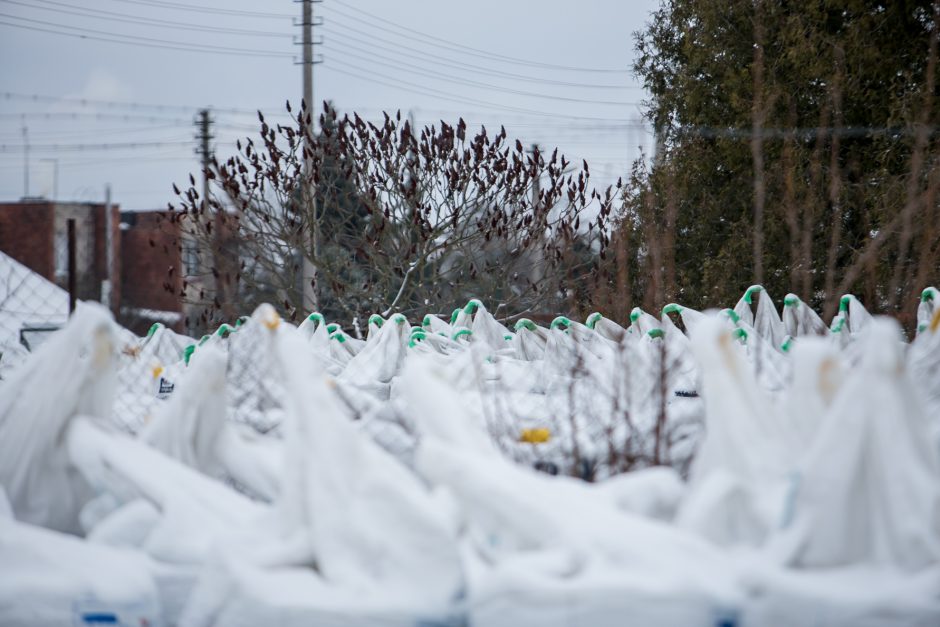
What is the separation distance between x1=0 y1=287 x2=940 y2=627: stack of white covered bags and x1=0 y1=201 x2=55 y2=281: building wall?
22.0 meters

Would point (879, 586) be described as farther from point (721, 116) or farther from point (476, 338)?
point (721, 116)

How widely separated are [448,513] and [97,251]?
24517 mm

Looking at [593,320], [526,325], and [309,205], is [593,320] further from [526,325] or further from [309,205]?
[309,205]

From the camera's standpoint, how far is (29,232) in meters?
24.3

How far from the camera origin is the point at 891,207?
10.3m

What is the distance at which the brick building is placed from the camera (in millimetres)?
24172

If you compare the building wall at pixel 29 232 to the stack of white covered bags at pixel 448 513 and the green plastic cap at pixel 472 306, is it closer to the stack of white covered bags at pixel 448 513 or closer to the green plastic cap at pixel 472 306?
the green plastic cap at pixel 472 306

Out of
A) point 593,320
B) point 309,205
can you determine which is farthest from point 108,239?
point 593,320

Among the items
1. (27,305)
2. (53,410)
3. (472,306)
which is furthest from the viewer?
(27,305)

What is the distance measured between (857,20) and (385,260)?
605cm

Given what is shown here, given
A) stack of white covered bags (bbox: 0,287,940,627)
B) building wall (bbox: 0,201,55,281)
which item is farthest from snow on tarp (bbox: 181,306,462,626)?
building wall (bbox: 0,201,55,281)

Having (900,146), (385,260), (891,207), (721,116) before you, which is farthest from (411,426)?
(721,116)

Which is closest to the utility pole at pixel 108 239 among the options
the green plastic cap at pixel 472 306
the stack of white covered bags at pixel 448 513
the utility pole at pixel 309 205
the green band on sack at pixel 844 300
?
the utility pole at pixel 309 205

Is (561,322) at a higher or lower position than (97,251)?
lower
